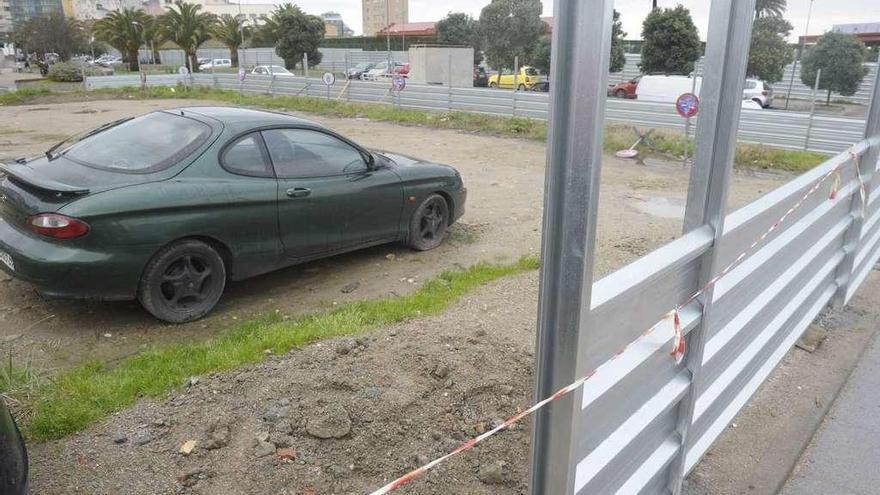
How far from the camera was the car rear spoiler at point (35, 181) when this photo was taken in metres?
4.29

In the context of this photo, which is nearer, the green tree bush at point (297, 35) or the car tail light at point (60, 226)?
the car tail light at point (60, 226)

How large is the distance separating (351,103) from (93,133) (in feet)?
56.9

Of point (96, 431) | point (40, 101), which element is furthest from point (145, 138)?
point (40, 101)

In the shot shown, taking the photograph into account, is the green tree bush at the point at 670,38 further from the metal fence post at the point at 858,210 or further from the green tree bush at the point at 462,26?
the metal fence post at the point at 858,210

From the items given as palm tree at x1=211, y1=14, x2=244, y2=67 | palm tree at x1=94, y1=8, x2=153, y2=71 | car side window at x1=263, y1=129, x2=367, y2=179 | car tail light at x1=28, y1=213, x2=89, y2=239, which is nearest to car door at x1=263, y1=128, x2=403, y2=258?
car side window at x1=263, y1=129, x2=367, y2=179

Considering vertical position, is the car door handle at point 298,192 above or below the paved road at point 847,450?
above

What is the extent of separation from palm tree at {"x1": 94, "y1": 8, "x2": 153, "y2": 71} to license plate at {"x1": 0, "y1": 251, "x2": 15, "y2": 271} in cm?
4776

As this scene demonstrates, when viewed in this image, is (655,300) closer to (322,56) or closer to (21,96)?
(21,96)

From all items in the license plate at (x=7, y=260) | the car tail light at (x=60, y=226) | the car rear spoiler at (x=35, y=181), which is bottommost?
the license plate at (x=7, y=260)

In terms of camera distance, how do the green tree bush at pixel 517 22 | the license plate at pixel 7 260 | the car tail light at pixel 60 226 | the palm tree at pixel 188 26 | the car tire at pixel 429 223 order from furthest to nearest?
the palm tree at pixel 188 26 < the car tire at pixel 429 223 < the license plate at pixel 7 260 < the car tail light at pixel 60 226 < the green tree bush at pixel 517 22

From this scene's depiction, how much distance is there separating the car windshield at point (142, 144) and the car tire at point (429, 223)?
7.03ft

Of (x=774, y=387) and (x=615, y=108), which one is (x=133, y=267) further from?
(x=774, y=387)

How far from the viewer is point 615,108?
1933 millimetres

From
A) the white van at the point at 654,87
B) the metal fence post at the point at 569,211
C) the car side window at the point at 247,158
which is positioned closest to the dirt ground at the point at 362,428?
the metal fence post at the point at 569,211
